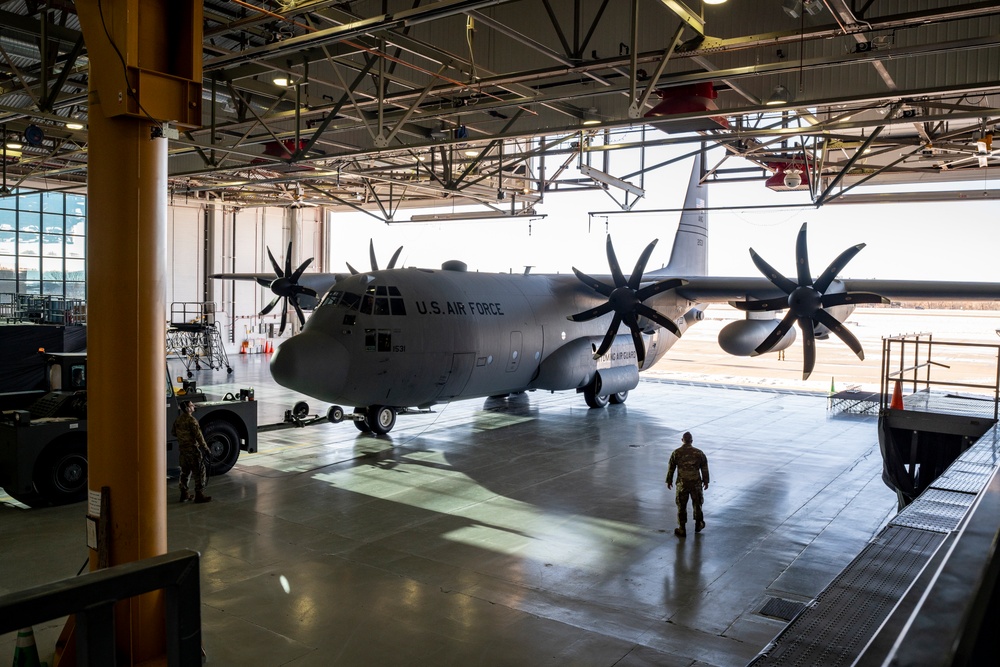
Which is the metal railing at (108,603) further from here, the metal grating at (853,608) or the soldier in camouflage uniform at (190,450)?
the soldier in camouflage uniform at (190,450)

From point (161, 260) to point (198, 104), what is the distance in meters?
1.48

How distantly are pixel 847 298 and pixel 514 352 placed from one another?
25.9 ft

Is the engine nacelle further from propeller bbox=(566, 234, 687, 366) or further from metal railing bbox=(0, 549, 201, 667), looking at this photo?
metal railing bbox=(0, 549, 201, 667)

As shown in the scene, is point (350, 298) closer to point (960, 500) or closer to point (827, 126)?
point (827, 126)

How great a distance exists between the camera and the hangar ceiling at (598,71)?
33.5ft

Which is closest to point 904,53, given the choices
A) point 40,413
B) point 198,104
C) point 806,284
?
point 806,284

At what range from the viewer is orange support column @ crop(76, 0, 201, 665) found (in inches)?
247

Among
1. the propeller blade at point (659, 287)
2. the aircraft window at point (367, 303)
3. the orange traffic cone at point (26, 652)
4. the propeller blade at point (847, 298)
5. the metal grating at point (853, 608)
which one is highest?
the propeller blade at point (659, 287)

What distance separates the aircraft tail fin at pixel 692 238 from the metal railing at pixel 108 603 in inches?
892

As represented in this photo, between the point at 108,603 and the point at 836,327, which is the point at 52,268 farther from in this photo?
the point at 108,603

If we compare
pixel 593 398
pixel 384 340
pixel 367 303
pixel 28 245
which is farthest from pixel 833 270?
pixel 28 245

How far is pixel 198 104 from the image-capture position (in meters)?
6.68

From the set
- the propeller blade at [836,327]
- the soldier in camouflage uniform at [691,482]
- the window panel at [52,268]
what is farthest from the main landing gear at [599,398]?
the window panel at [52,268]

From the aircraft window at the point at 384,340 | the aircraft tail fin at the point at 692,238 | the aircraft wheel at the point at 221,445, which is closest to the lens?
the aircraft wheel at the point at 221,445
